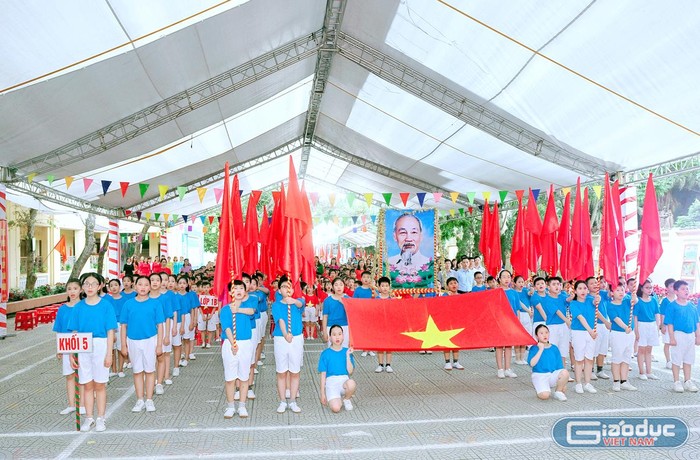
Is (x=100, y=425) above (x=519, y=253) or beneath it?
beneath

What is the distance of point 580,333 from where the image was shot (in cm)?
653

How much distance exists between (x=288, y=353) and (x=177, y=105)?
6.95m

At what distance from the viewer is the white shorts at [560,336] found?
696 cm

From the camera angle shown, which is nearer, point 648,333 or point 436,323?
point 436,323

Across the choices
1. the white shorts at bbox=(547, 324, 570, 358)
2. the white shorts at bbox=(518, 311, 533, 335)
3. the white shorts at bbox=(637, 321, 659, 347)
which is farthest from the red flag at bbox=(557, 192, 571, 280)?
the white shorts at bbox=(547, 324, 570, 358)

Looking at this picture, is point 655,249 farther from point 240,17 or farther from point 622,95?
point 240,17

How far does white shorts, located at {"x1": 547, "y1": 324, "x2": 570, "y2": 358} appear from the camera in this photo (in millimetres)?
6961

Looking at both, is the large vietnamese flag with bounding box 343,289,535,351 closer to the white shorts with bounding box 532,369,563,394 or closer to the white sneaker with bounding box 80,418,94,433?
the white shorts with bounding box 532,369,563,394

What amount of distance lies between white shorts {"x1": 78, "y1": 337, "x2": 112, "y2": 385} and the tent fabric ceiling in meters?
3.64

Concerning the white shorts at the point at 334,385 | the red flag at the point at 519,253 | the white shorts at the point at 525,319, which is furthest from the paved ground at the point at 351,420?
the red flag at the point at 519,253

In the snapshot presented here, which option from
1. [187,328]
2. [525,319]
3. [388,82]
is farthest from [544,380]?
[388,82]

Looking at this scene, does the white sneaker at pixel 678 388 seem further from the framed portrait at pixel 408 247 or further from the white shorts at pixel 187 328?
the white shorts at pixel 187 328

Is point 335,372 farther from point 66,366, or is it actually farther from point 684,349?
point 684,349

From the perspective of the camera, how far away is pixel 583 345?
6.50 metres
